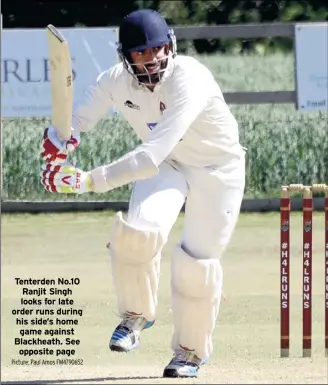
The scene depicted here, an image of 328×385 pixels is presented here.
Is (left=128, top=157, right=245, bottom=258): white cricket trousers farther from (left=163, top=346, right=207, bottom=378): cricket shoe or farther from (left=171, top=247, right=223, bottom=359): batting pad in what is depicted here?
(left=163, top=346, right=207, bottom=378): cricket shoe

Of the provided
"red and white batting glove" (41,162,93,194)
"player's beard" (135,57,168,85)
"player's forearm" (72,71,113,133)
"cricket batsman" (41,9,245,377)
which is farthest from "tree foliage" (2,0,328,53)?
"red and white batting glove" (41,162,93,194)

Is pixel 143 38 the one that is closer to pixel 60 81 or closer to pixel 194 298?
pixel 60 81

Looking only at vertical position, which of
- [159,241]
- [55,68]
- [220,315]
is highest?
[55,68]

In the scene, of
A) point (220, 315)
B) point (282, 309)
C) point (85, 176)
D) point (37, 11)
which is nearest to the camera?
point (85, 176)

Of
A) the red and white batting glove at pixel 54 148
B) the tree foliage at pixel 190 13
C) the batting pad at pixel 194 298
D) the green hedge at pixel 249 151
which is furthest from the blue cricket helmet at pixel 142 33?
the tree foliage at pixel 190 13

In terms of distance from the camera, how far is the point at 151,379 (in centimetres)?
645

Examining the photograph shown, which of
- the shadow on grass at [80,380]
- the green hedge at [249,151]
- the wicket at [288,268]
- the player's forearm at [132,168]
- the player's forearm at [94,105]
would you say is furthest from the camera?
the green hedge at [249,151]

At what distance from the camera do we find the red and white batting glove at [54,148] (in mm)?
6281

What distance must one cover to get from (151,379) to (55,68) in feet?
4.62

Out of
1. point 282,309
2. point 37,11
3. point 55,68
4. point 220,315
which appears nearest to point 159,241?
point 55,68

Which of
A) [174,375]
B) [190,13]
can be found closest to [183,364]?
[174,375]

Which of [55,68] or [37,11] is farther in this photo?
[37,11]

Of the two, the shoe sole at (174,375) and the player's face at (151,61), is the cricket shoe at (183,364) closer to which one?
the shoe sole at (174,375)

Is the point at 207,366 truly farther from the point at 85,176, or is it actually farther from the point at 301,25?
the point at 301,25
